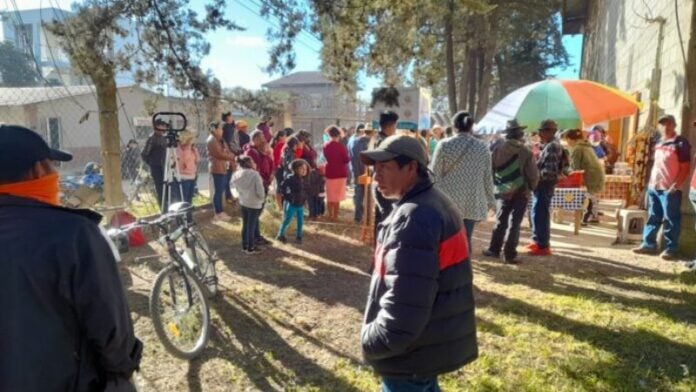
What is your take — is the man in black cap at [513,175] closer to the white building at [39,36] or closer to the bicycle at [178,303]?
the bicycle at [178,303]

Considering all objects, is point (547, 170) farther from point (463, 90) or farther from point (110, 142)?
point (463, 90)

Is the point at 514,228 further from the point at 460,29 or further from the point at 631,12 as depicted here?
the point at 460,29

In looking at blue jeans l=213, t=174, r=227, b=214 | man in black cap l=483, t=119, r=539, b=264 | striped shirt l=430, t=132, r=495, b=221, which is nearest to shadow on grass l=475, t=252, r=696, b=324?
man in black cap l=483, t=119, r=539, b=264

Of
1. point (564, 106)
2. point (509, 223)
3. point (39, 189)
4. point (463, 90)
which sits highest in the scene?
point (463, 90)

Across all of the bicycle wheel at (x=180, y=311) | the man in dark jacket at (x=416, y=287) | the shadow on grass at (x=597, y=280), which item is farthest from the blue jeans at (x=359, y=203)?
the man in dark jacket at (x=416, y=287)

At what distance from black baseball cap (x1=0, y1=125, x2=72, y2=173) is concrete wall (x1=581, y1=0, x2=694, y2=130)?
28.3ft

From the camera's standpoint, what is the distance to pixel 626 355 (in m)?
3.90

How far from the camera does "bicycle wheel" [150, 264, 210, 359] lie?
12.2 feet

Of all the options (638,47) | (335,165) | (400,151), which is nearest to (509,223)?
(335,165)

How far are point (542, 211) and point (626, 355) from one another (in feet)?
9.55

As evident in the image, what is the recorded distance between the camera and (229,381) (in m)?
3.57

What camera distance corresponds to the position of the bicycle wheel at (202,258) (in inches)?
172

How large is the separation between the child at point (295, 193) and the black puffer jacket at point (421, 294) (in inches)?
211

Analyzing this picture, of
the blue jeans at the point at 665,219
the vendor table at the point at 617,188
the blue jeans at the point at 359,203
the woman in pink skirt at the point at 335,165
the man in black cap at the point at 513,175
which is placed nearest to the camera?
the man in black cap at the point at 513,175
